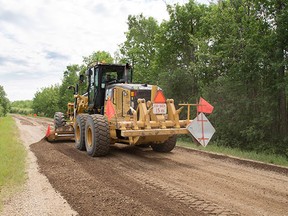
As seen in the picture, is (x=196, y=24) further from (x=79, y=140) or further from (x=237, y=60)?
(x=79, y=140)

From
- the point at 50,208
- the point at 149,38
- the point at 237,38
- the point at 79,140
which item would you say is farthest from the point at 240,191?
the point at 149,38

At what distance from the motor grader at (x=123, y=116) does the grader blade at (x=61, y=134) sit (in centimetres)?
139

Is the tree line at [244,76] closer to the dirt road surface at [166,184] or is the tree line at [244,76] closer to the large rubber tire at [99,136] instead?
the dirt road surface at [166,184]

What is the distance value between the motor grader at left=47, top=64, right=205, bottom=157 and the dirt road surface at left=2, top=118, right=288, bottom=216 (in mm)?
620

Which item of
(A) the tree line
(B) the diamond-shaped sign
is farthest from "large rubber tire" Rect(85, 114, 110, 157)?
(A) the tree line

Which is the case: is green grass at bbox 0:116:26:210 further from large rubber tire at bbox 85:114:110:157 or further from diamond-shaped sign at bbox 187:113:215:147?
diamond-shaped sign at bbox 187:113:215:147

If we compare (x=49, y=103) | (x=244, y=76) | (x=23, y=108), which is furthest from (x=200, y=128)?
(x=23, y=108)

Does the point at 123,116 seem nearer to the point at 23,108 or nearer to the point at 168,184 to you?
the point at 168,184

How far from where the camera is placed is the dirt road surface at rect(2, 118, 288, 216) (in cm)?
436

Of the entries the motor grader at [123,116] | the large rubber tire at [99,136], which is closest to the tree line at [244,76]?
the motor grader at [123,116]

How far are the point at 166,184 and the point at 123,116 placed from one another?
154 inches

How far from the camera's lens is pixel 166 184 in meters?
5.68

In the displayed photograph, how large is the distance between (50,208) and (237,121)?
35.7 ft

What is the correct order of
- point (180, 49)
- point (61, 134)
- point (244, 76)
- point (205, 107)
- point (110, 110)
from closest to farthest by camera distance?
point (205, 107), point (110, 110), point (61, 134), point (244, 76), point (180, 49)
